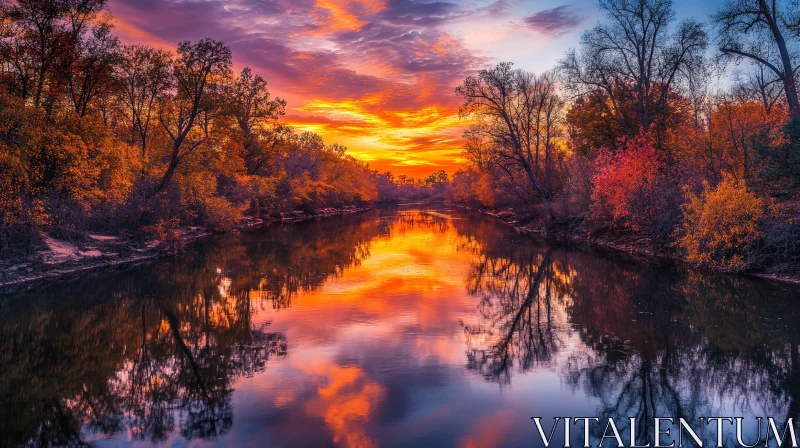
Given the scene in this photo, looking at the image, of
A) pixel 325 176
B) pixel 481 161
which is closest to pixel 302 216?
pixel 325 176

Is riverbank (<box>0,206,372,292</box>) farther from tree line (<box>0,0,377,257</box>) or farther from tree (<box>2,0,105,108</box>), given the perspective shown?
tree (<box>2,0,105,108</box>)

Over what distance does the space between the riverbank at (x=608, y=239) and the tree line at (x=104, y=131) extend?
28.3 m

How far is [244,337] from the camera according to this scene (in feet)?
39.3

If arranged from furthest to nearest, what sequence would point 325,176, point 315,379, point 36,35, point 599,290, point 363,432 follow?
point 325,176
point 36,35
point 599,290
point 315,379
point 363,432

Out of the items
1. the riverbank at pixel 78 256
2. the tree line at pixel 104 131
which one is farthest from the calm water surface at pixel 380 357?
the tree line at pixel 104 131

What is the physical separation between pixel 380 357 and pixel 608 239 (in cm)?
2653

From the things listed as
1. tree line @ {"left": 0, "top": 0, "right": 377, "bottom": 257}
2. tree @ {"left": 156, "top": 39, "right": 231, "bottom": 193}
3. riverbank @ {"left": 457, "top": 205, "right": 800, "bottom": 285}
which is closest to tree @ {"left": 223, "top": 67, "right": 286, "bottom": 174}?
tree line @ {"left": 0, "top": 0, "right": 377, "bottom": 257}

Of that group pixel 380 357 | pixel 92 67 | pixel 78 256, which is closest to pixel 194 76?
pixel 92 67

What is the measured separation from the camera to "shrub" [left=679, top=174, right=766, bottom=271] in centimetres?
1834

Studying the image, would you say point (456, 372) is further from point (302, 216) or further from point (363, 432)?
point (302, 216)

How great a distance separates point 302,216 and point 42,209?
163ft

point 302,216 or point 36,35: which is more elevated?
point 36,35

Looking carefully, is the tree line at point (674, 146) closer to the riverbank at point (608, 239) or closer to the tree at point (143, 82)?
the riverbank at point (608, 239)

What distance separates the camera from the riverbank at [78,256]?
62.5 ft
